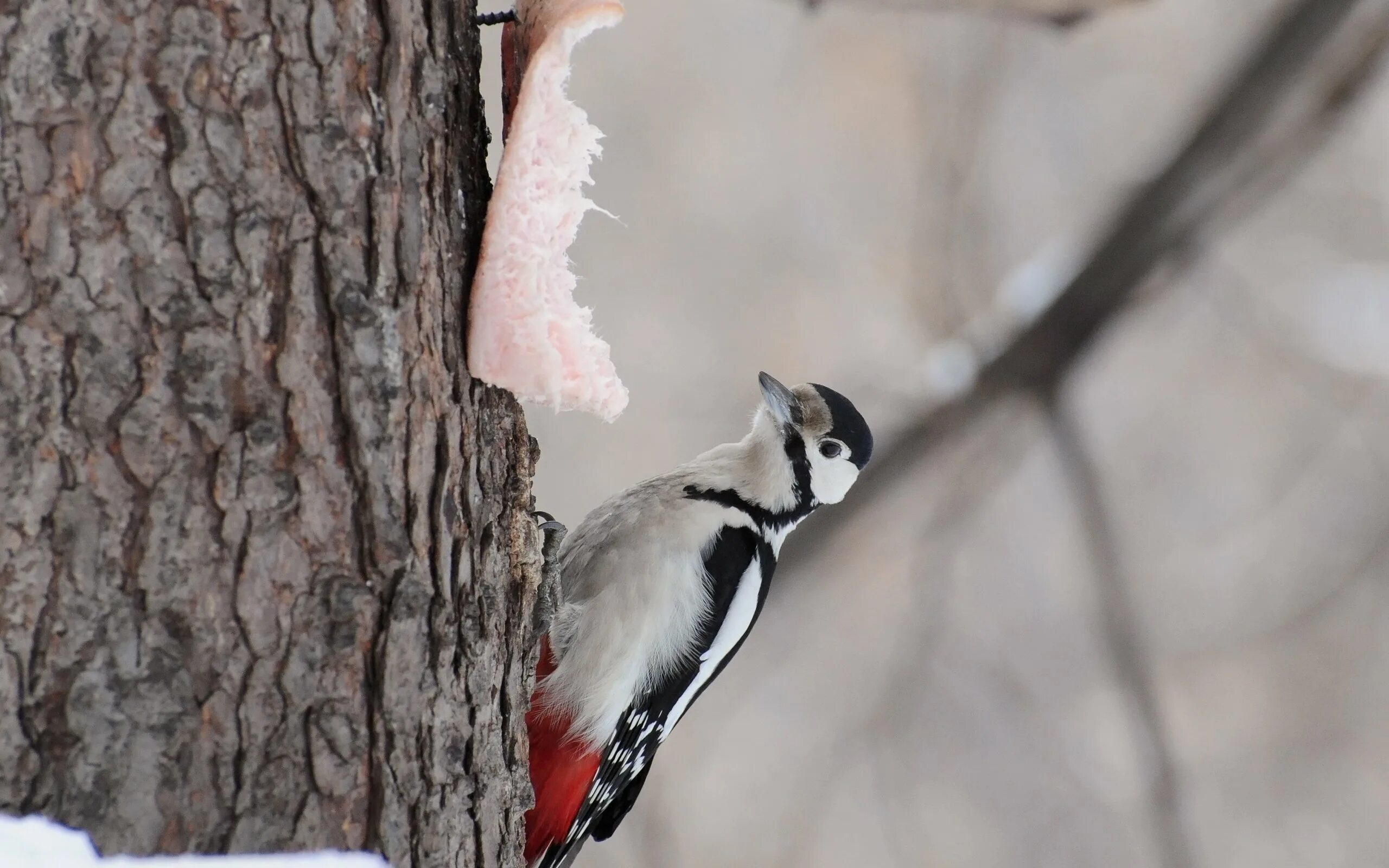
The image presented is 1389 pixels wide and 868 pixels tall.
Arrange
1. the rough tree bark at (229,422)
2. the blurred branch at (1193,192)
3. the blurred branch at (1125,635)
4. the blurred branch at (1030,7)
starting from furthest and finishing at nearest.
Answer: the blurred branch at (1125,635) → the blurred branch at (1193,192) → the blurred branch at (1030,7) → the rough tree bark at (229,422)

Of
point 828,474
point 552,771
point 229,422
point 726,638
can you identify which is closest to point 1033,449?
point 828,474

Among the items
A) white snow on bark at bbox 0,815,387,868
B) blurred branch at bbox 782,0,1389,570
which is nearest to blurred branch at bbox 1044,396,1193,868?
blurred branch at bbox 782,0,1389,570

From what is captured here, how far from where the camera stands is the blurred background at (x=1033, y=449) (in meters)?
5.49

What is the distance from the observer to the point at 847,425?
2408mm

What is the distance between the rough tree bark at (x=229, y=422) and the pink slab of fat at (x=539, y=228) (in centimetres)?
4

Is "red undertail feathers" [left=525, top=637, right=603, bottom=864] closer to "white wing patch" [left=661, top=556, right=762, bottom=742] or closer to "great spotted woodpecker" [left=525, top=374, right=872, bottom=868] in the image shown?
"great spotted woodpecker" [left=525, top=374, right=872, bottom=868]

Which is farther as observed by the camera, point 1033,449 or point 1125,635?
point 1033,449

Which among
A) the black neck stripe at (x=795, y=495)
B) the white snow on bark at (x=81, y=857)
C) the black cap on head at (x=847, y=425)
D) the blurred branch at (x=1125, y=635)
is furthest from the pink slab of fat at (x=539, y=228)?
the blurred branch at (x=1125, y=635)

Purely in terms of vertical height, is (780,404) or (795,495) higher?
(780,404)

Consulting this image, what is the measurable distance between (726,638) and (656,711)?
171 millimetres

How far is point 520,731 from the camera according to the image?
1414 millimetres

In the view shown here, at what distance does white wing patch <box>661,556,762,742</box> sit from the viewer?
7.14 feet

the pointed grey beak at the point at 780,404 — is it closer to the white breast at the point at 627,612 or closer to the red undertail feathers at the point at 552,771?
the white breast at the point at 627,612

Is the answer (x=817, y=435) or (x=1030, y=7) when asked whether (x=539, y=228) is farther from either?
(x=817, y=435)
